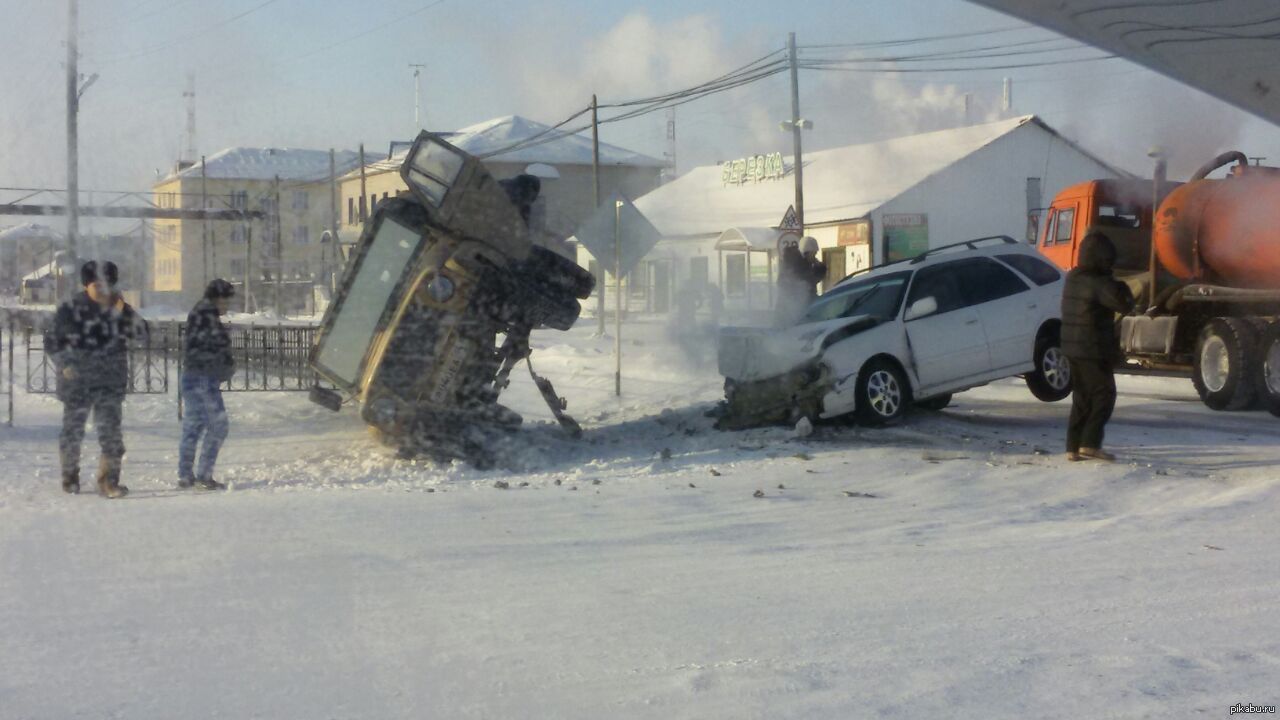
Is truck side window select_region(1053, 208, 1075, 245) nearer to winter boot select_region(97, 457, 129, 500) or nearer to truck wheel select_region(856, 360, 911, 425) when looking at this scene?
truck wheel select_region(856, 360, 911, 425)

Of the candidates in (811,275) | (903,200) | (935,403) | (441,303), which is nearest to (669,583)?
(441,303)

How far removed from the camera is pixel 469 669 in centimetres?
512

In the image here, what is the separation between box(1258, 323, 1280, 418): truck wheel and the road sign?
25.7 feet

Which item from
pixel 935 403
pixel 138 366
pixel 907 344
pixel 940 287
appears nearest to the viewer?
pixel 907 344

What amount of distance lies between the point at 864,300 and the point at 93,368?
783cm

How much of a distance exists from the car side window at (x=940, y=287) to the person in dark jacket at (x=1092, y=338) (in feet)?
8.01

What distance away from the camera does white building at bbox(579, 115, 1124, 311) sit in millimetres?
37062

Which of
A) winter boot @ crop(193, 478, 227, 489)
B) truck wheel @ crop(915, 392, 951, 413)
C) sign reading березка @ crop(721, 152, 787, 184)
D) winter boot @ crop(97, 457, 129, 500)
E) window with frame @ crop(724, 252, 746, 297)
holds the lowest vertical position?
winter boot @ crop(193, 478, 227, 489)

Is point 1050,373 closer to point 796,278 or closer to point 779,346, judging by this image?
point 779,346

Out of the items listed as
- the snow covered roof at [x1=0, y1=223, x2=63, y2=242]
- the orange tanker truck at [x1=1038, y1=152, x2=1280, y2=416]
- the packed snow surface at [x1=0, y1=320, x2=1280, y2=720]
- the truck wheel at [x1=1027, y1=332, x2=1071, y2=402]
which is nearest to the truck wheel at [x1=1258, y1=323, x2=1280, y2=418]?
the orange tanker truck at [x1=1038, y1=152, x2=1280, y2=416]

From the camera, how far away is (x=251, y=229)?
36219 mm

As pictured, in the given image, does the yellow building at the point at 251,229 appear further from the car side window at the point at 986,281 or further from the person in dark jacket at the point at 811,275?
the car side window at the point at 986,281

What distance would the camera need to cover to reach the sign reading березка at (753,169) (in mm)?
45688

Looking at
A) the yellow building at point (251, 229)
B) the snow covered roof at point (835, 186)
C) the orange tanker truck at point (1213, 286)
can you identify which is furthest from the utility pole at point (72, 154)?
the snow covered roof at point (835, 186)
